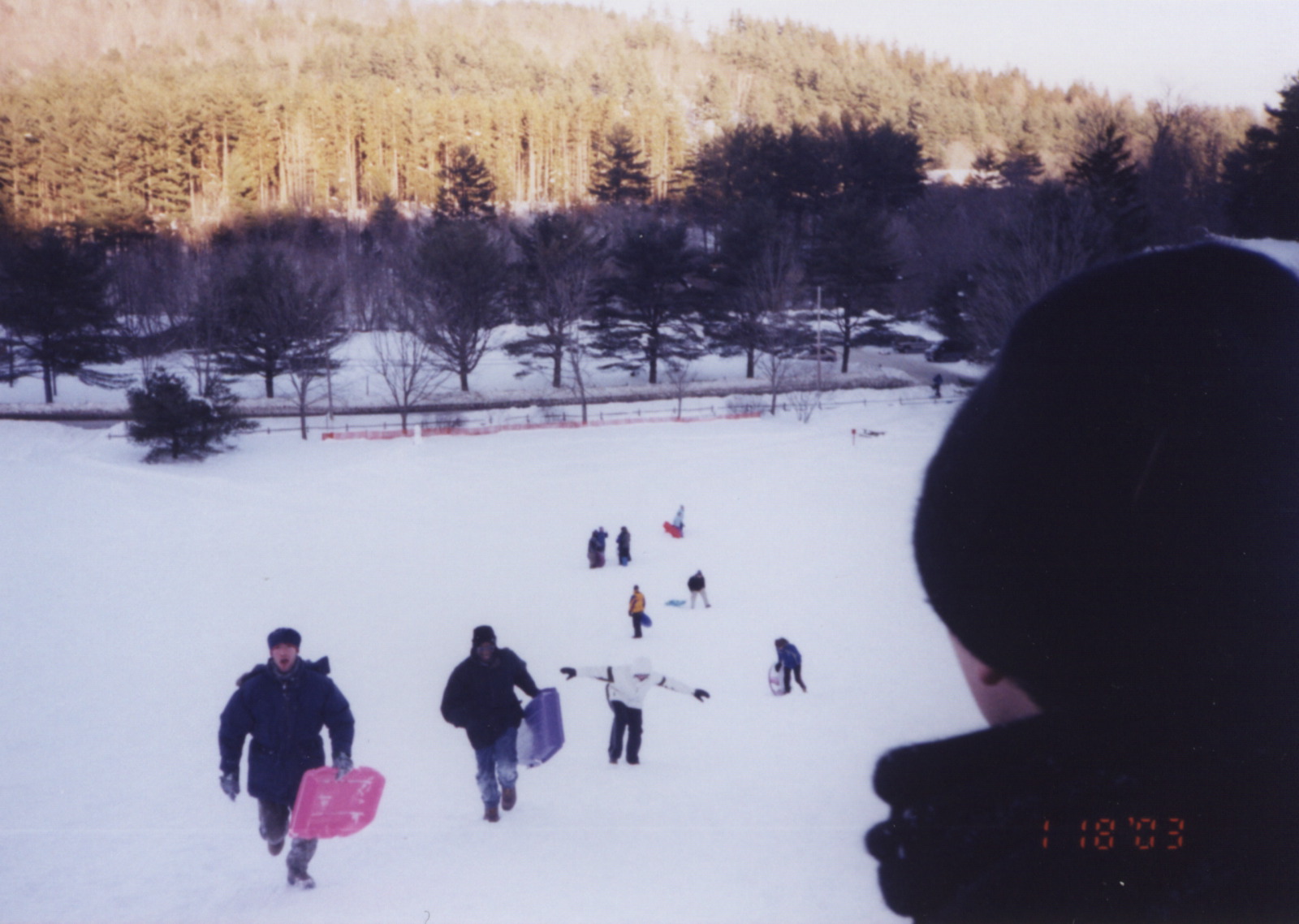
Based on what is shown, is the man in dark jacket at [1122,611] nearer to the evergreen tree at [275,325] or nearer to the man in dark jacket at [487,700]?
the man in dark jacket at [487,700]

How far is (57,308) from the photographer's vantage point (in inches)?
1446

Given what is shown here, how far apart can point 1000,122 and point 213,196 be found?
2448 inches

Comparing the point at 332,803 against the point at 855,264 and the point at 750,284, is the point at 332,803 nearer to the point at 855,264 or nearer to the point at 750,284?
the point at 855,264

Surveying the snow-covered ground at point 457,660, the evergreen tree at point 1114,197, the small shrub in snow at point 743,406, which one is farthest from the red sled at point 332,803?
the small shrub in snow at point 743,406

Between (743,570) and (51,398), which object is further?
(51,398)

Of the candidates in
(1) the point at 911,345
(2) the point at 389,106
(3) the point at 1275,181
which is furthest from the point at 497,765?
(2) the point at 389,106

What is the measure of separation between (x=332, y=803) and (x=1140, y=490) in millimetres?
4660

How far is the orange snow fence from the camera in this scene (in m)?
31.2

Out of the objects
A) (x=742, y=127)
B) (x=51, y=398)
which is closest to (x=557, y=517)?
(x=51, y=398)

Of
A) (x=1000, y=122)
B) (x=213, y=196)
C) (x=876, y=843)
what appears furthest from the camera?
(x=1000, y=122)

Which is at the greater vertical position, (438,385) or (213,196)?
(213,196)

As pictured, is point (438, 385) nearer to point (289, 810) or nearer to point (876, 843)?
point (289, 810)

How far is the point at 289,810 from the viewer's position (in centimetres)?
493

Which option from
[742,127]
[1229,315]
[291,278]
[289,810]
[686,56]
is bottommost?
[289,810]
